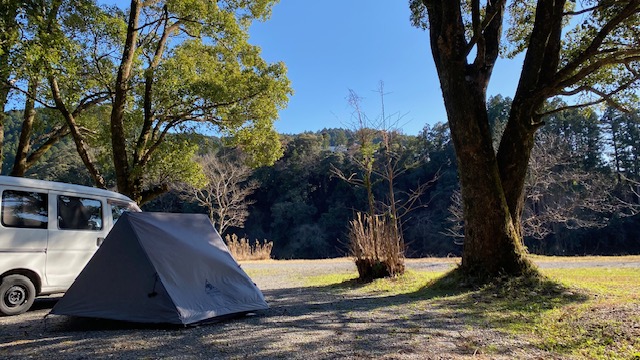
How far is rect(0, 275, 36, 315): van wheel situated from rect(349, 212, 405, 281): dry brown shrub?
5.52 metres

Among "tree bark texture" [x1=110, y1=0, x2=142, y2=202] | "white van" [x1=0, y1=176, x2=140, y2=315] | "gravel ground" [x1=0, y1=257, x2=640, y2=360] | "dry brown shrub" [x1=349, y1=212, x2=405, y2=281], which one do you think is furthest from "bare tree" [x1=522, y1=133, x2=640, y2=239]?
"white van" [x1=0, y1=176, x2=140, y2=315]

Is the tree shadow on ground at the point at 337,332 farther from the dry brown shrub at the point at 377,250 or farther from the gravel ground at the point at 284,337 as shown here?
the dry brown shrub at the point at 377,250

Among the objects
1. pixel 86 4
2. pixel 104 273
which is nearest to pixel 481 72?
pixel 104 273

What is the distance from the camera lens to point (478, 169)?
6.55m

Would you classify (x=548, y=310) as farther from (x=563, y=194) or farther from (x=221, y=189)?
(x=221, y=189)

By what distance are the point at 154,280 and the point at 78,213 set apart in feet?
8.48

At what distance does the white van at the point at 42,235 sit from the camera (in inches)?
221

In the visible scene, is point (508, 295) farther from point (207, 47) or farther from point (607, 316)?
point (207, 47)

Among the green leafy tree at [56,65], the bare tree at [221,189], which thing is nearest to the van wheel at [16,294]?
the green leafy tree at [56,65]

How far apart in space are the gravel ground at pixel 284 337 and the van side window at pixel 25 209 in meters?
1.23

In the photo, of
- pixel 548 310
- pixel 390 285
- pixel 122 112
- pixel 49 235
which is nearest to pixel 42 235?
pixel 49 235

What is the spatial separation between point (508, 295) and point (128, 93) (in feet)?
30.3

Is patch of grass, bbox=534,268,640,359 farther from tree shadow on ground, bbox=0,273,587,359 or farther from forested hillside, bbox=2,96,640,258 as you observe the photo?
forested hillside, bbox=2,96,640,258

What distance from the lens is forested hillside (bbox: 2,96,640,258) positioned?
25594 mm
